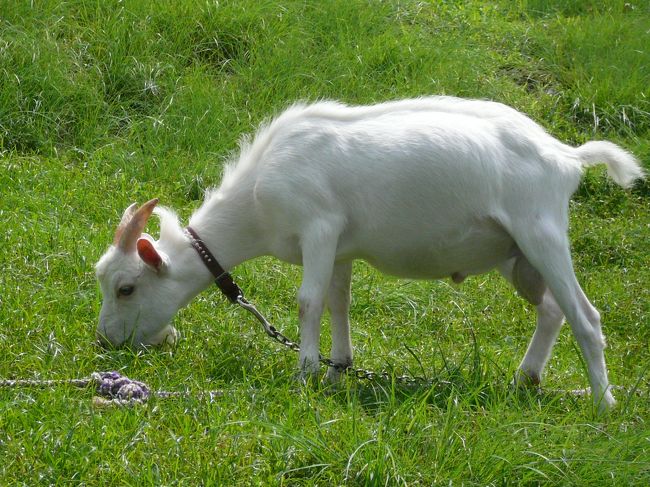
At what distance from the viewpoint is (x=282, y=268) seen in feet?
25.4

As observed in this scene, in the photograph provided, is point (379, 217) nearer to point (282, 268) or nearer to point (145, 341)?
point (145, 341)

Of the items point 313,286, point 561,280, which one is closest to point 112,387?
point 313,286

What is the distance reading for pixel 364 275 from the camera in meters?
7.85

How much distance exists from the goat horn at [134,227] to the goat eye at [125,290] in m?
0.19

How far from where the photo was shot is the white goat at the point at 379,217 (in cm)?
589

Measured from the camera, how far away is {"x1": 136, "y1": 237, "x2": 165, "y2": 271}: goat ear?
5973mm

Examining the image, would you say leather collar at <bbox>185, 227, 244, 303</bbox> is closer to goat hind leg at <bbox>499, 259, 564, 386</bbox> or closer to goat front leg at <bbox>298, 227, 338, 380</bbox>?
goat front leg at <bbox>298, 227, 338, 380</bbox>

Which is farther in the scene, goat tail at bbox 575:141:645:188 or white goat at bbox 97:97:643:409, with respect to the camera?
goat tail at bbox 575:141:645:188

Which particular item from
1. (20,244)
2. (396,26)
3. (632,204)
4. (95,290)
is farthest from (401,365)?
(396,26)

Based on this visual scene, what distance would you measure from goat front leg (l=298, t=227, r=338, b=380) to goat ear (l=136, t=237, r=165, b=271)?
0.76 meters

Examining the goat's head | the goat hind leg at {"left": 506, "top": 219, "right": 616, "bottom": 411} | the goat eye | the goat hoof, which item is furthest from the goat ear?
the goat hoof

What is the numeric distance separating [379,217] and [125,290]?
1.36 m

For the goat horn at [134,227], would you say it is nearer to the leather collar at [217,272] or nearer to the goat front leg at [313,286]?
→ the leather collar at [217,272]

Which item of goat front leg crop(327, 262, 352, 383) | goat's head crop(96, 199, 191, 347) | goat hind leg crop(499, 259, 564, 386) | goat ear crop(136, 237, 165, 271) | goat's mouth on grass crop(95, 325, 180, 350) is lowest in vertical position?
goat hind leg crop(499, 259, 564, 386)
